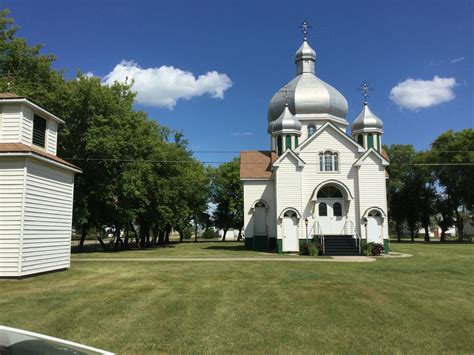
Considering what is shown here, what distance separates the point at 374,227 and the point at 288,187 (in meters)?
6.31

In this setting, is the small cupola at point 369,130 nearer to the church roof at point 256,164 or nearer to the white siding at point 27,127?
the church roof at point 256,164

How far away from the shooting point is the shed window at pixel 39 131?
15328 millimetres

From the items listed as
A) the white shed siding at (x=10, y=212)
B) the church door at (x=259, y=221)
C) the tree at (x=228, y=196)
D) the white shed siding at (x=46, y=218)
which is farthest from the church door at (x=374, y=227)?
the tree at (x=228, y=196)

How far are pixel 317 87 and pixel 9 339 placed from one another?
34685 millimetres

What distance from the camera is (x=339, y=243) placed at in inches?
1001

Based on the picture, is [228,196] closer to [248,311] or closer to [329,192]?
[329,192]

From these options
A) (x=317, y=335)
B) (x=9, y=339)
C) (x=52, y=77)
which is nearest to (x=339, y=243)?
(x=317, y=335)

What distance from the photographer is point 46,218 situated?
1466cm

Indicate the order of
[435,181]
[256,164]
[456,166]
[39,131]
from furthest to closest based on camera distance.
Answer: [435,181], [456,166], [256,164], [39,131]

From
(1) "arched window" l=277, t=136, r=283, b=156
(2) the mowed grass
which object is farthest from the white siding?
(1) "arched window" l=277, t=136, r=283, b=156

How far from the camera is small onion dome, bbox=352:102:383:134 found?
95.8ft

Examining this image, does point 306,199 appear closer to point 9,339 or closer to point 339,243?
point 339,243

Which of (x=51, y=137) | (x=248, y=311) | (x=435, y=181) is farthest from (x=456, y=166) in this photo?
(x=248, y=311)

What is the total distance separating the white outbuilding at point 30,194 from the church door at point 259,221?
16446 millimetres
